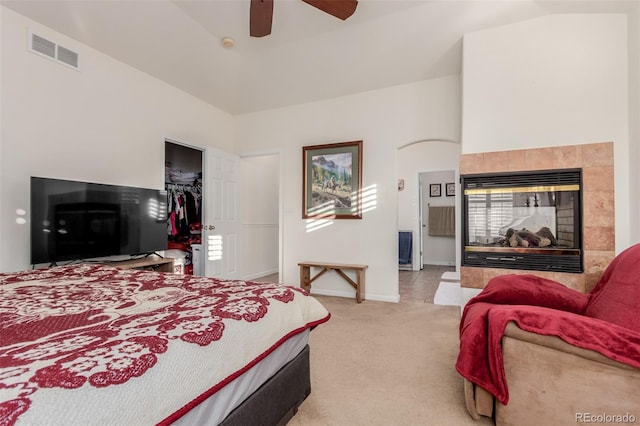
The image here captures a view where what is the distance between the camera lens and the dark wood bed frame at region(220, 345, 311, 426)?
1.11m

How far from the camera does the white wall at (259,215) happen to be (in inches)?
212

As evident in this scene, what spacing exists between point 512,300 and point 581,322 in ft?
1.95

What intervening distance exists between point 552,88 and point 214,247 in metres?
4.29

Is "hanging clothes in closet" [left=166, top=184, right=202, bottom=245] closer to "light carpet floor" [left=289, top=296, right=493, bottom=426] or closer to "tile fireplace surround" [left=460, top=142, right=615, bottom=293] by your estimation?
"light carpet floor" [left=289, top=296, right=493, bottom=426]

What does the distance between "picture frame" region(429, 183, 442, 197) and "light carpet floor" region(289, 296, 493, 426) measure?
15.1 feet

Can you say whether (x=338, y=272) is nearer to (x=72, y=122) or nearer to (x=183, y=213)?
(x=183, y=213)

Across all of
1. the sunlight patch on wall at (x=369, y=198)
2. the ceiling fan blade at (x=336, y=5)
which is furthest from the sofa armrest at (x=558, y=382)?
the sunlight patch on wall at (x=369, y=198)

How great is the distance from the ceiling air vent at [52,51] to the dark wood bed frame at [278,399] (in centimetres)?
340

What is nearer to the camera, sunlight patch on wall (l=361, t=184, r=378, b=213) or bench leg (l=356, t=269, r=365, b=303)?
bench leg (l=356, t=269, r=365, b=303)

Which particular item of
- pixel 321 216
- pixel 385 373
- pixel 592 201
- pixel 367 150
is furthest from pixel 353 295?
pixel 592 201

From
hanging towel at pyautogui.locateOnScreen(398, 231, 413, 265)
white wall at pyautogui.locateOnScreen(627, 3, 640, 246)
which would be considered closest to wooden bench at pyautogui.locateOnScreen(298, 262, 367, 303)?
white wall at pyautogui.locateOnScreen(627, 3, 640, 246)

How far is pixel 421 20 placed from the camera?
123 inches

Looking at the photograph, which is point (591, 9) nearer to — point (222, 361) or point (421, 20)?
point (421, 20)

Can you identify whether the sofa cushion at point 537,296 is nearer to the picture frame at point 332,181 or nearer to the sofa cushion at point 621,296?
the sofa cushion at point 621,296
